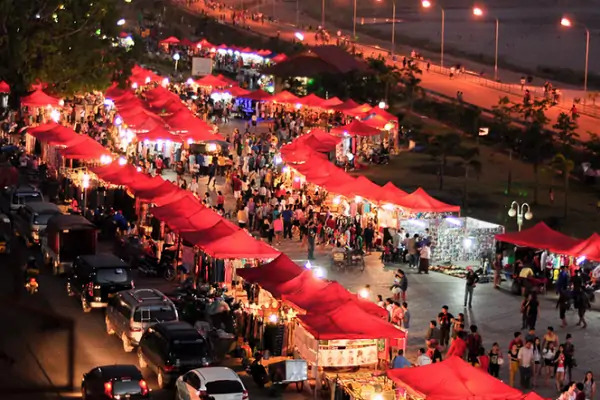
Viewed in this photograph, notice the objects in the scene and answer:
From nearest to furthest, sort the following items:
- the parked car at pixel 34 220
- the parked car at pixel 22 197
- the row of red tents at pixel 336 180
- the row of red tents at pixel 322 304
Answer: the row of red tents at pixel 322 304
the parked car at pixel 34 220
the row of red tents at pixel 336 180
the parked car at pixel 22 197

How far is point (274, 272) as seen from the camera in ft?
85.2

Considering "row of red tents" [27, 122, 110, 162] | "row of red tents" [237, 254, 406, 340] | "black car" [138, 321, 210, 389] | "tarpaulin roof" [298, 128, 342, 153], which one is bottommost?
"tarpaulin roof" [298, 128, 342, 153]

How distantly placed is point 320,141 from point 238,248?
20475 mm

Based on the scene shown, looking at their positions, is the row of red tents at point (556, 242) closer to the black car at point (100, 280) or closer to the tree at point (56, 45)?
the black car at point (100, 280)

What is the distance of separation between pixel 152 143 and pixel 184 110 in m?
3.37

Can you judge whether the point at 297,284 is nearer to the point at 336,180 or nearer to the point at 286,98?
the point at 336,180

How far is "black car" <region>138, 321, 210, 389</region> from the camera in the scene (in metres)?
Answer: 21.8

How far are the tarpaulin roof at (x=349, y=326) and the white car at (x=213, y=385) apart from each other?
96.6 inches

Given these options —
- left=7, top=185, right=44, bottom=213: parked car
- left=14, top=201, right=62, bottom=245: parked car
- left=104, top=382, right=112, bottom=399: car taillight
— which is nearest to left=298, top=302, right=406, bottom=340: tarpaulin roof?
left=104, top=382, right=112, bottom=399: car taillight

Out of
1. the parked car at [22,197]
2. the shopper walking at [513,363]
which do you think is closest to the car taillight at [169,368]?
the shopper walking at [513,363]

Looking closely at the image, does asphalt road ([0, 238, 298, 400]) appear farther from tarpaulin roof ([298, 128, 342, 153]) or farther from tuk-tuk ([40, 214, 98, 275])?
tarpaulin roof ([298, 128, 342, 153])

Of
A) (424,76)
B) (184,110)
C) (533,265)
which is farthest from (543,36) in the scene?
(533,265)

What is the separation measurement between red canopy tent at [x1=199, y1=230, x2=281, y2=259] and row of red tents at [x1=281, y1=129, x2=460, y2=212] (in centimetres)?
753

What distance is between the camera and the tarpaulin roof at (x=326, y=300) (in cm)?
2331
